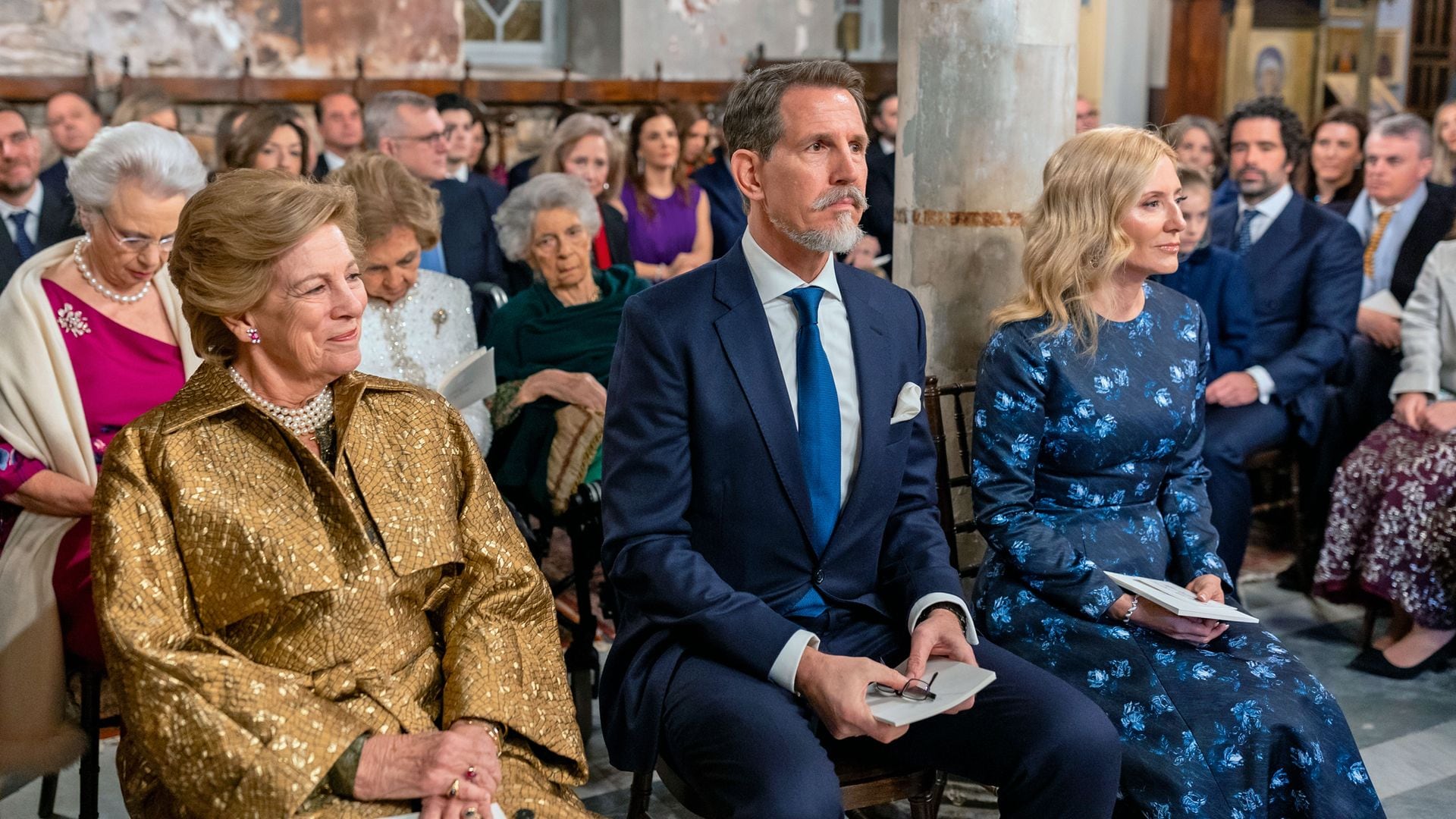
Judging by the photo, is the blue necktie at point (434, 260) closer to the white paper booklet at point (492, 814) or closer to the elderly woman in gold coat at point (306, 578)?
the elderly woman in gold coat at point (306, 578)

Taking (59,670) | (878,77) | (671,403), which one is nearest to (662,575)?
(671,403)

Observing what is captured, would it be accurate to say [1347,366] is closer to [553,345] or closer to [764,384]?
[553,345]

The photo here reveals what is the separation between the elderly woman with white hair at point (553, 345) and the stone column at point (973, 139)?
3.07 feet

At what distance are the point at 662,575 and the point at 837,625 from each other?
38cm

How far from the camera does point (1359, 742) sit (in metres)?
3.86

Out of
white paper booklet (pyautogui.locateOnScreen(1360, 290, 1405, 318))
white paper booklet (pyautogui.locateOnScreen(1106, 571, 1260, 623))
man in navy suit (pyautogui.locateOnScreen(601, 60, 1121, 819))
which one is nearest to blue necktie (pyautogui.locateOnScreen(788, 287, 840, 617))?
man in navy suit (pyautogui.locateOnScreen(601, 60, 1121, 819))

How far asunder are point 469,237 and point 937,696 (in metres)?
3.62

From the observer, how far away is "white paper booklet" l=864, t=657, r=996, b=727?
2309 millimetres

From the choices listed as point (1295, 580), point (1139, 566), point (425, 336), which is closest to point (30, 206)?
point (425, 336)

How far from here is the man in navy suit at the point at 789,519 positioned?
2.47m

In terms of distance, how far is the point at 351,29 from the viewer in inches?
325

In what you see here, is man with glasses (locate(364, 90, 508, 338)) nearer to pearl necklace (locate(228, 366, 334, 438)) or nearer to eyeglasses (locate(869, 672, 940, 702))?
pearl necklace (locate(228, 366, 334, 438))

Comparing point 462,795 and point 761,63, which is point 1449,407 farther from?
point 761,63

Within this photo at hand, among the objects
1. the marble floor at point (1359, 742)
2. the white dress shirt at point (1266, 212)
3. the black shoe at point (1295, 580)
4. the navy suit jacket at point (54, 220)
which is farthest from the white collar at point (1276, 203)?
the navy suit jacket at point (54, 220)
